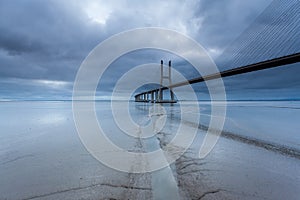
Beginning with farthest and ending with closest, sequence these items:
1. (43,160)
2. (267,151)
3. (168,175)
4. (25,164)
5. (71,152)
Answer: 1. (267,151)
2. (71,152)
3. (43,160)
4. (25,164)
5. (168,175)

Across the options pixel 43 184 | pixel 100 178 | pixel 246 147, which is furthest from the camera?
pixel 246 147

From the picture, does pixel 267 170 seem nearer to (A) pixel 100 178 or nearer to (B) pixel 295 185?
(B) pixel 295 185

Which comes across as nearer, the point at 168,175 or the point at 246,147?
the point at 168,175

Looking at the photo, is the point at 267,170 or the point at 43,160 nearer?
the point at 267,170

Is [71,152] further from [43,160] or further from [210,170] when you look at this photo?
[210,170]

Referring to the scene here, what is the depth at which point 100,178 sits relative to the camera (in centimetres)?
247

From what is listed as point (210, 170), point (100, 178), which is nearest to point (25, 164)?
point (100, 178)

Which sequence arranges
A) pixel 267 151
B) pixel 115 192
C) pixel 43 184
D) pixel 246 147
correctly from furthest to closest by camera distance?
pixel 246 147, pixel 267 151, pixel 43 184, pixel 115 192

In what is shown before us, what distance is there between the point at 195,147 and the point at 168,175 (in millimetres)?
1923

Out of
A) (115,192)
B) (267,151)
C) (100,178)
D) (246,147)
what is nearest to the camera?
(115,192)

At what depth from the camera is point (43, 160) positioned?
3.27 m

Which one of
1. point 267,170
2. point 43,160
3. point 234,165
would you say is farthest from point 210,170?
point 43,160

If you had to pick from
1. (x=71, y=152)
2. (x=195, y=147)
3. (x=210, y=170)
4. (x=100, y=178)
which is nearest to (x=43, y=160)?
(x=71, y=152)

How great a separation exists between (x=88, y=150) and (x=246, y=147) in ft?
13.1
